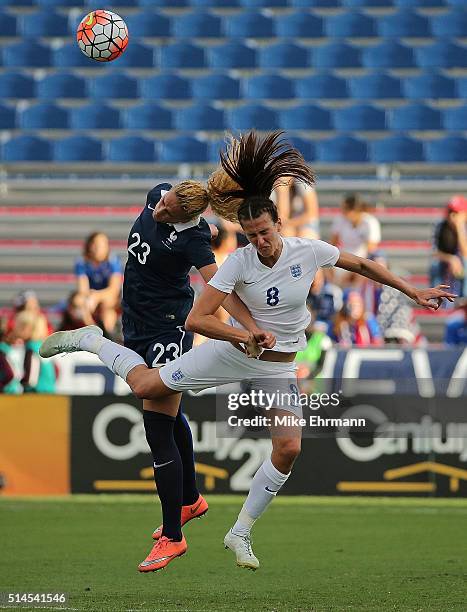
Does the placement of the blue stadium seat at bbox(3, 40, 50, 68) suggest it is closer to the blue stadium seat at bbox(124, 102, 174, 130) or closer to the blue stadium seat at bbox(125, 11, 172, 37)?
the blue stadium seat at bbox(125, 11, 172, 37)

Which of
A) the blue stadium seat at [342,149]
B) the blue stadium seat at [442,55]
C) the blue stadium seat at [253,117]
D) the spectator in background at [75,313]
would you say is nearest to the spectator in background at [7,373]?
the spectator in background at [75,313]

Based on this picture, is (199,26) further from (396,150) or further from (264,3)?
(396,150)

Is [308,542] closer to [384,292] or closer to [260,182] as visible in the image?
[260,182]

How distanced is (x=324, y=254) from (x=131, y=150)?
995 centimetres

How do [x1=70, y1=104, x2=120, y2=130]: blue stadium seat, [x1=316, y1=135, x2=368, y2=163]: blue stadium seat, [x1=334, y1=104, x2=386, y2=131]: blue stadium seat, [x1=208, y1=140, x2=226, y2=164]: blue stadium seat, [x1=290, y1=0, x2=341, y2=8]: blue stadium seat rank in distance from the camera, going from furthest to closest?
[x1=290, y1=0, x2=341, y2=8]: blue stadium seat → [x1=70, y1=104, x2=120, y2=130]: blue stadium seat → [x1=334, y1=104, x2=386, y2=131]: blue stadium seat → [x1=316, y1=135, x2=368, y2=163]: blue stadium seat → [x1=208, y1=140, x2=226, y2=164]: blue stadium seat

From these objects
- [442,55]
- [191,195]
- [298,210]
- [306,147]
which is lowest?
[191,195]

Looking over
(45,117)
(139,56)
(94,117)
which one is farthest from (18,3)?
(94,117)

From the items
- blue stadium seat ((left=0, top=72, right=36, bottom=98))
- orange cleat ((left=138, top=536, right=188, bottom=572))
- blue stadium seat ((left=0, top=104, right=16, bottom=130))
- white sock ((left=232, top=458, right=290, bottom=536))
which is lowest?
orange cleat ((left=138, top=536, right=188, bottom=572))

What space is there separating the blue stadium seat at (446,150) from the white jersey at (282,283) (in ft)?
31.5

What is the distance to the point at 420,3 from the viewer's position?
1745 centimetres

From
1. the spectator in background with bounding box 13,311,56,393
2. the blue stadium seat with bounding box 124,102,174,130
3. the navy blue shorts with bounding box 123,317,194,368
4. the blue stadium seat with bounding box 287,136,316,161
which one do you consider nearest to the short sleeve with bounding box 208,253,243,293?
the navy blue shorts with bounding box 123,317,194,368

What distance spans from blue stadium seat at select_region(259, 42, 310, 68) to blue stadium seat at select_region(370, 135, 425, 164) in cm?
181

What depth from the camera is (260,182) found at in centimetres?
671

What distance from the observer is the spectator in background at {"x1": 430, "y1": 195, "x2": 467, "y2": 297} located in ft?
42.7
